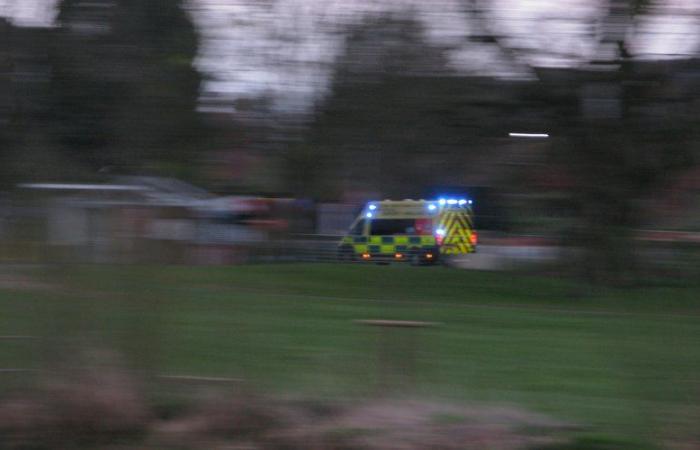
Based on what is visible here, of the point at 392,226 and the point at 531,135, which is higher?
the point at 531,135

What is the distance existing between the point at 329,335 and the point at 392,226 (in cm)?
102

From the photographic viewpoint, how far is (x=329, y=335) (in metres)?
6.88

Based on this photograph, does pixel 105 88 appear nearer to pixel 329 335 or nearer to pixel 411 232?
pixel 329 335

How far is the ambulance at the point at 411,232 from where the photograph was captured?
6887 millimetres

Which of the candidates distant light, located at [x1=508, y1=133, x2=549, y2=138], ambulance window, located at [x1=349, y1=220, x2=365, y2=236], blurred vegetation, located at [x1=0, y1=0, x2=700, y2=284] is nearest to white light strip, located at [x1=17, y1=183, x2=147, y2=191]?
blurred vegetation, located at [x1=0, y1=0, x2=700, y2=284]

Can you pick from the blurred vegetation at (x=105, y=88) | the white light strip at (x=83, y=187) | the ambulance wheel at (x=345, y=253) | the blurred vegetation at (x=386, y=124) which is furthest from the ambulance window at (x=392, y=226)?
the white light strip at (x=83, y=187)

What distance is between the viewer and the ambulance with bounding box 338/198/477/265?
271 inches

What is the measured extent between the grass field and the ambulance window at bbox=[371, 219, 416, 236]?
0.36m

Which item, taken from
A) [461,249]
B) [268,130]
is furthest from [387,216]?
[268,130]

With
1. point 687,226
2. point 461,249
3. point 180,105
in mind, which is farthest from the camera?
point 461,249

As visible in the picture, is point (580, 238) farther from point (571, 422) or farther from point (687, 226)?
point (571, 422)

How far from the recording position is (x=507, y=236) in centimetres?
656

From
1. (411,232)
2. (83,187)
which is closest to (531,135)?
(411,232)

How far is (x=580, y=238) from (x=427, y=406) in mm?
1449
